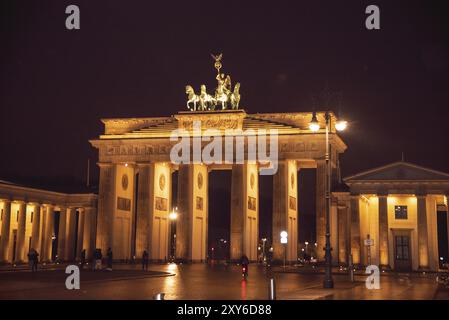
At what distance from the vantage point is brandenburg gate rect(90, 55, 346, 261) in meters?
74.4

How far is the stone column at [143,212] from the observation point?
77375 mm

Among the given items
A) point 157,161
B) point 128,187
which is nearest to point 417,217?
point 157,161

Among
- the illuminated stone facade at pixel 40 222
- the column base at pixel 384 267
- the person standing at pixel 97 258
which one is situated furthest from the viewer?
the illuminated stone facade at pixel 40 222

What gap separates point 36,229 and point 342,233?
35.9 meters

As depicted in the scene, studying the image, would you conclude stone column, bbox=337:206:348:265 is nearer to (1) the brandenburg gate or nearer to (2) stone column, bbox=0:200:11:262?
(1) the brandenburg gate

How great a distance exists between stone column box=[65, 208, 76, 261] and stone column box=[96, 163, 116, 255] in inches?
369

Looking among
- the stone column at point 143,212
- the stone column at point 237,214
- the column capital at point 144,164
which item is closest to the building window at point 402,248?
the stone column at point 237,214

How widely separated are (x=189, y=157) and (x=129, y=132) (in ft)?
27.4

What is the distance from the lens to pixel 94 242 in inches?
3332

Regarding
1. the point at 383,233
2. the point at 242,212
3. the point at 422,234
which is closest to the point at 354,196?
the point at 383,233

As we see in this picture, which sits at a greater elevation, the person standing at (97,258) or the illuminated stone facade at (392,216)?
the illuminated stone facade at (392,216)

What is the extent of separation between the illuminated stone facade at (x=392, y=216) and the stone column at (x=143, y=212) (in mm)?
21100

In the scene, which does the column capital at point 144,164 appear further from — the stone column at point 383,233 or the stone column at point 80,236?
the stone column at point 383,233

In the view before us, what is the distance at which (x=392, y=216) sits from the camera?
7206 centimetres
